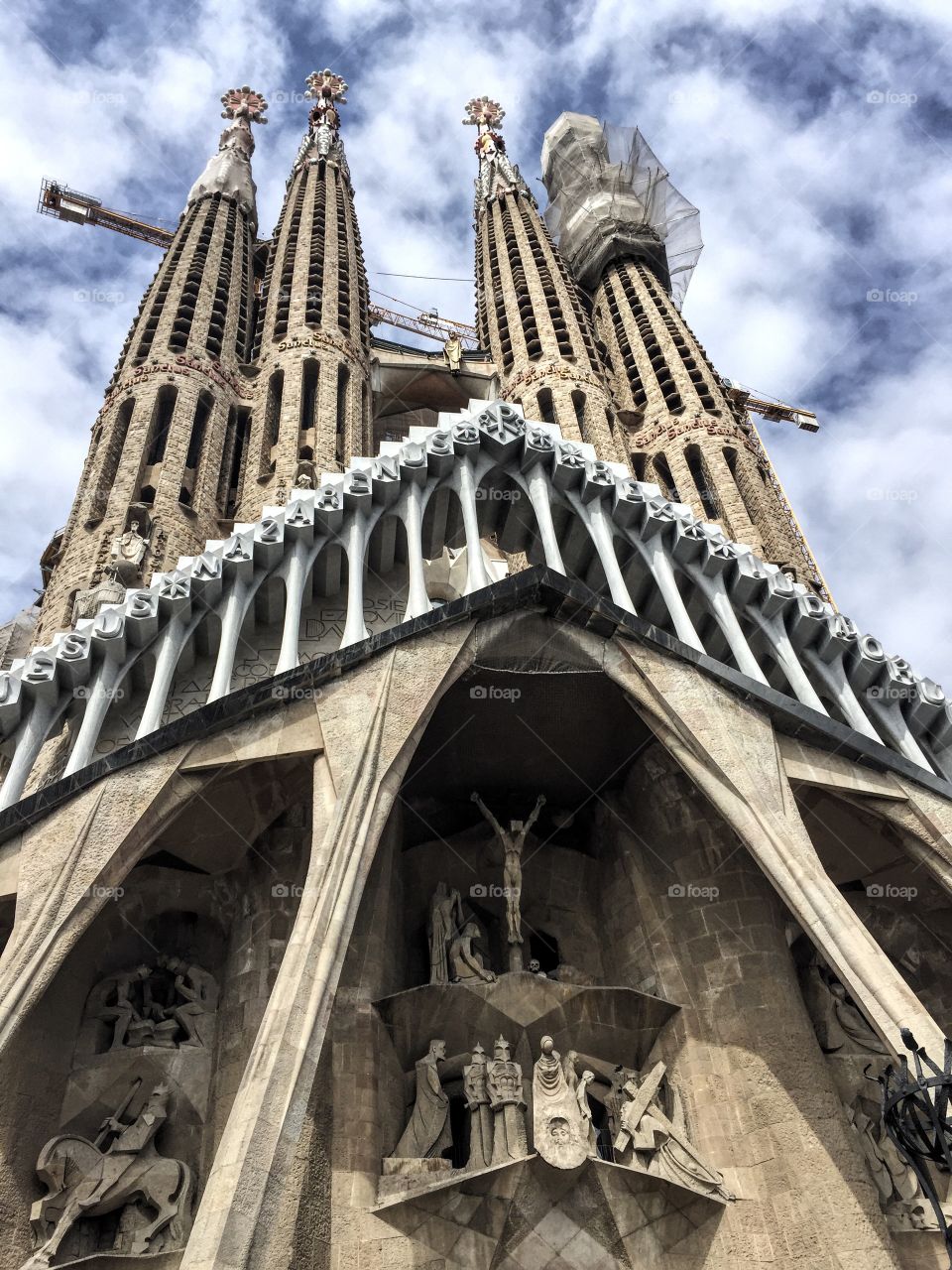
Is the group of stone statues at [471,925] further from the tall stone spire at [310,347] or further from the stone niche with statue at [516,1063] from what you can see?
the tall stone spire at [310,347]

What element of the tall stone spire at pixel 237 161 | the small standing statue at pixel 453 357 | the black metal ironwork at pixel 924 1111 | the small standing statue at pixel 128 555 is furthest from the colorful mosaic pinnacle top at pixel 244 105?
the black metal ironwork at pixel 924 1111

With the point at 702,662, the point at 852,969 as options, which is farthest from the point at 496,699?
the point at 852,969

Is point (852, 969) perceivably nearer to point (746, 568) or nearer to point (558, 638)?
point (558, 638)

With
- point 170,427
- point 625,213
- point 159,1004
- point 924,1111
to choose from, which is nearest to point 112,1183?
point 159,1004

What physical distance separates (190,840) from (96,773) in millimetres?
1297

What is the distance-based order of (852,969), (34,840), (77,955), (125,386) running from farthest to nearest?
(125,386), (77,955), (34,840), (852,969)

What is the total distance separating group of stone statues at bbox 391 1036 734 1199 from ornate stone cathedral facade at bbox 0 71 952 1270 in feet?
0.11

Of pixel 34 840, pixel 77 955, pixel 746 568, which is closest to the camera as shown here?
pixel 34 840

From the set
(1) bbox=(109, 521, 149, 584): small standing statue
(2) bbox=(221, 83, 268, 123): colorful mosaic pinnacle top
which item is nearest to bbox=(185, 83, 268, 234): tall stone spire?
(2) bbox=(221, 83, 268, 123): colorful mosaic pinnacle top

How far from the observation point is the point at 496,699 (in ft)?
35.3

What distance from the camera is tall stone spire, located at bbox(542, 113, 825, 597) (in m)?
18.8

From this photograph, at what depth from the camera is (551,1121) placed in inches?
347

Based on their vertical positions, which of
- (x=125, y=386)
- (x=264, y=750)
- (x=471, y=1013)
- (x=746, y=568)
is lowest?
(x=471, y=1013)

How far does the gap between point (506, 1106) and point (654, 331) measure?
1704 centimetres
